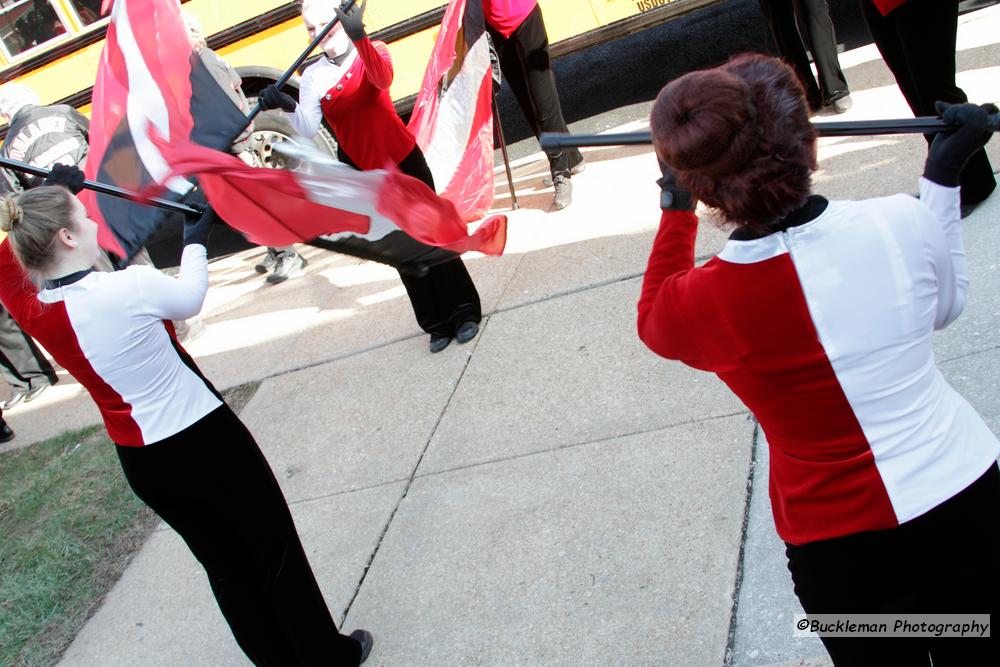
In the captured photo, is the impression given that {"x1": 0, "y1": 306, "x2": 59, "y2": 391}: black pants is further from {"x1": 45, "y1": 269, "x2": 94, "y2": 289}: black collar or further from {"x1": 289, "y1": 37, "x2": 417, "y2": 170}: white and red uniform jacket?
{"x1": 45, "y1": 269, "x2": 94, "y2": 289}: black collar

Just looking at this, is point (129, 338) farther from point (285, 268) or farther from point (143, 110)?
point (285, 268)

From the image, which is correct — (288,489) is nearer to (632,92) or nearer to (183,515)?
(183,515)

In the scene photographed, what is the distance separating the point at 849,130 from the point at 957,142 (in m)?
0.25

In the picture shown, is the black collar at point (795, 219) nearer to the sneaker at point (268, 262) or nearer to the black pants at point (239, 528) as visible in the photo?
the black pants at point (239, 528)

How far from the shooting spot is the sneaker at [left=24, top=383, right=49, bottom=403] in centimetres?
690

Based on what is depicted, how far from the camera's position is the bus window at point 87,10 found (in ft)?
24.0

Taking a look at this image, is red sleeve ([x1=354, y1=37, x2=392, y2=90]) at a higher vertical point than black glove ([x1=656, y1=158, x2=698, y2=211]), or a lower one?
higher

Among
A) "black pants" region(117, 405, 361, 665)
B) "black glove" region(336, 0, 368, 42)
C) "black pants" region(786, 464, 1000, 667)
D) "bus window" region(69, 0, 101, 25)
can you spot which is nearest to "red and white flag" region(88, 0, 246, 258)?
"black glove" region(336, 0, 368, 42)

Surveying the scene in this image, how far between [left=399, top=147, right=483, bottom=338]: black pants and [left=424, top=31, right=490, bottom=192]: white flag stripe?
1.26 ft

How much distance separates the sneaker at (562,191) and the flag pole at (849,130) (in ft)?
13.8

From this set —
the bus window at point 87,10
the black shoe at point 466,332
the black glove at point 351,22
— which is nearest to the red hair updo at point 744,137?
the black glove at point 351,22

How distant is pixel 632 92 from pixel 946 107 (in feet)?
22.4

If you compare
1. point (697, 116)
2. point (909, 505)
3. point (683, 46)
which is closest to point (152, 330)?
point (697, 116)

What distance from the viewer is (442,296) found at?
5.01 m
